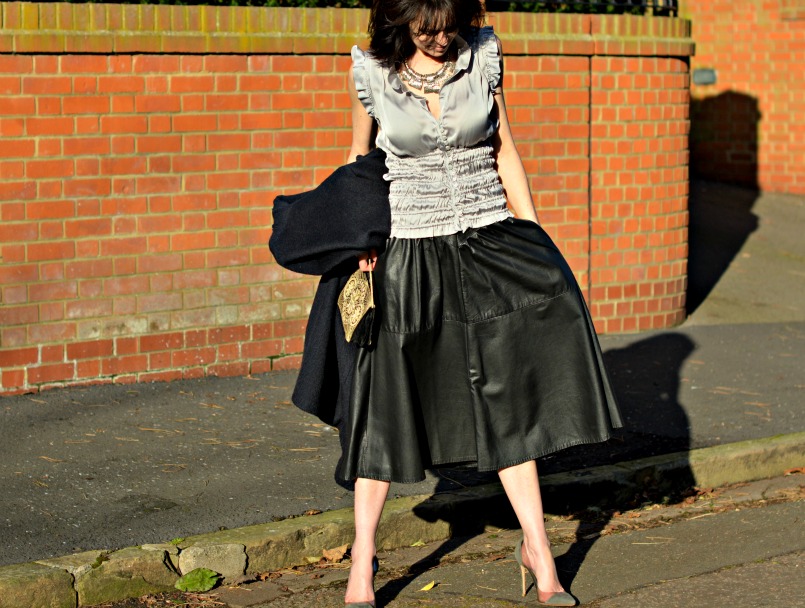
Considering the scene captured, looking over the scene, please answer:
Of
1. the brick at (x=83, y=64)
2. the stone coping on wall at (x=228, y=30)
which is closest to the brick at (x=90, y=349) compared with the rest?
the brick at (x=83, y=64)

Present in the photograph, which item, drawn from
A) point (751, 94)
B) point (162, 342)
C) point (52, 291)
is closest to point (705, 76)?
point (751, 94)

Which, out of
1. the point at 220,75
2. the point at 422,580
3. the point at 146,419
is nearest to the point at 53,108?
the point at 220,75

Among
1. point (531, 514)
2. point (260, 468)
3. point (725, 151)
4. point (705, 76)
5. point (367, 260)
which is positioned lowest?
point (260, 468)

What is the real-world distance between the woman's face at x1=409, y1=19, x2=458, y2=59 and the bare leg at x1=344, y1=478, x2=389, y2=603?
1.37m

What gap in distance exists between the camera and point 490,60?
4387 mm

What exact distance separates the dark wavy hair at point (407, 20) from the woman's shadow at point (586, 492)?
1.79 m

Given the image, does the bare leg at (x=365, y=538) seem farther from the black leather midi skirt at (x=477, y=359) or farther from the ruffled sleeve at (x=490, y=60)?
the ruffled sleeve at (x=490, y=60)

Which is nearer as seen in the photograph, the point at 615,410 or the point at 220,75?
the point at 615,410

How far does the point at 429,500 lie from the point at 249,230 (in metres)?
2.75

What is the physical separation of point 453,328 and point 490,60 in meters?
0.88

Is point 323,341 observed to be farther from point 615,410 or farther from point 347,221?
point 615,410

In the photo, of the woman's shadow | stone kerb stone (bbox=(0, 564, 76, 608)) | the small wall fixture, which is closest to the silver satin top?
the woman's shadow

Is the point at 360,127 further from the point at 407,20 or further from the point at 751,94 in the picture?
the point at 751,94

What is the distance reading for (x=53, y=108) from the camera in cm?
692
